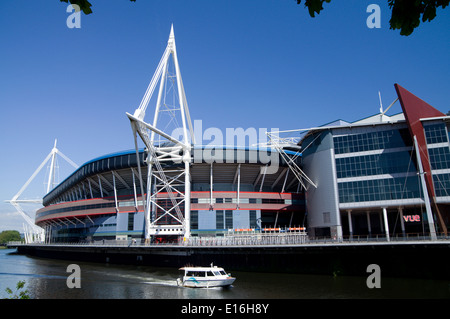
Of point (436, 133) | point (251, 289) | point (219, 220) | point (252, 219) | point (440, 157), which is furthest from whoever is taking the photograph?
point (252, 219)

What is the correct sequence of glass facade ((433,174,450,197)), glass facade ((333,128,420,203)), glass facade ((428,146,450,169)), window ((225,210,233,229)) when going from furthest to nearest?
window ((225,210,233,229))
glass facade ((333,128,420,203))
glass facade ((428,146,450,169))
glass facade ((433,174,450,197))

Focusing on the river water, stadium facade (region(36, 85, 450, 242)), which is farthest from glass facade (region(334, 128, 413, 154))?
the river water

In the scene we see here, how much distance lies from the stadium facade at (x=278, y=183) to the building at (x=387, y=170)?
16cm

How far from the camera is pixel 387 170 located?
5509cm

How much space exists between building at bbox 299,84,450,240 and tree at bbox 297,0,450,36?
50.9 m

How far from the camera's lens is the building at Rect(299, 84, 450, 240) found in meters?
51.4

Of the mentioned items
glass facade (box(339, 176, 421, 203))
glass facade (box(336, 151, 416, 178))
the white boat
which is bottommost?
the white boat

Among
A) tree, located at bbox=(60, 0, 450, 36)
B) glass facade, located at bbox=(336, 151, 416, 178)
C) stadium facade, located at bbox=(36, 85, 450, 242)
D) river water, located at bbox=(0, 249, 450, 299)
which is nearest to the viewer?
tree, located at bbox=(60, 0, 450, 36)

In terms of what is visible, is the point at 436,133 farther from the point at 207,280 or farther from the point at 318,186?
the point at 207,280

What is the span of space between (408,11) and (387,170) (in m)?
54.8

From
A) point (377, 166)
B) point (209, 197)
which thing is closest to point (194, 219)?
point (209, 197)

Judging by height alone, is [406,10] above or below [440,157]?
below

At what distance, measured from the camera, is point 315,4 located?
239 inches

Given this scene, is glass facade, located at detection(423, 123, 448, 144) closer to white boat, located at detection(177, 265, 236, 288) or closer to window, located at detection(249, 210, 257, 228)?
window, located at detection(249, 210, 257, 228)
